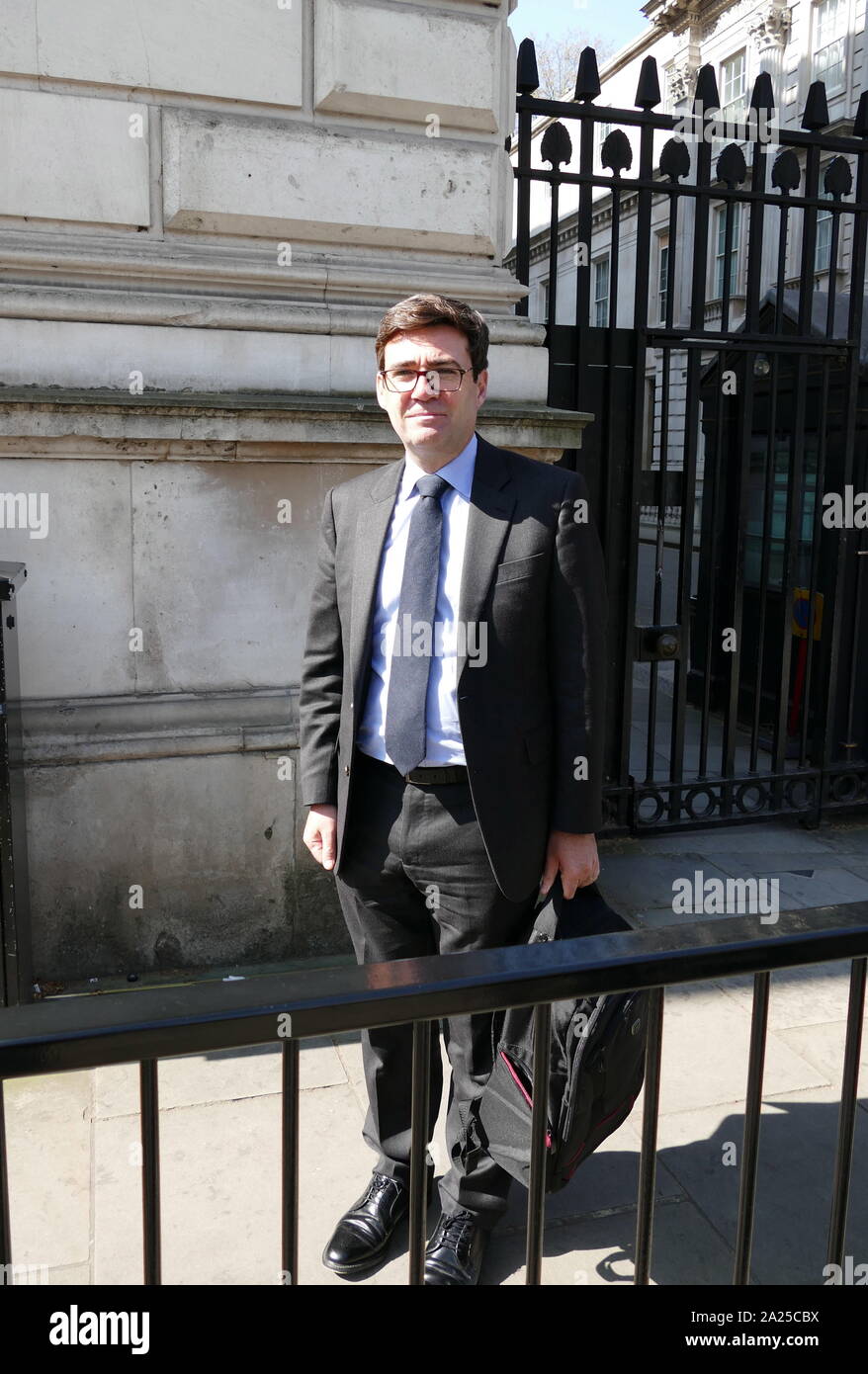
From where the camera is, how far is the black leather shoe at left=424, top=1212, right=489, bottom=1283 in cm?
266

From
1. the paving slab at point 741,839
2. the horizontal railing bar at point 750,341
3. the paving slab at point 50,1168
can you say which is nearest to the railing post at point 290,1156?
the paving slab at point 50,1168

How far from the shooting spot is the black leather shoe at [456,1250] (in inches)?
105

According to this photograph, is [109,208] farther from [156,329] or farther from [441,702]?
[441,702]

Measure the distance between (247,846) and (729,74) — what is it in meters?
23.9

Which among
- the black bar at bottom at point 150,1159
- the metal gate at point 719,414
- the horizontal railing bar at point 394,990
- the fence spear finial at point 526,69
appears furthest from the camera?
the metal gate at point 719,414

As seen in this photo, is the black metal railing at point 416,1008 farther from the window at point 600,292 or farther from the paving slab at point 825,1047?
the window at point 600,292

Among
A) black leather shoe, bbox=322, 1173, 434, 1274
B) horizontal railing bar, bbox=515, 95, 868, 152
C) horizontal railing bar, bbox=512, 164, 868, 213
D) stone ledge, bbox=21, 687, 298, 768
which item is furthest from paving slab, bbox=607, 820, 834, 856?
horizontal railing bar, bbox=515, 95, 868, 152

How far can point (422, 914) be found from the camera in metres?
2.83

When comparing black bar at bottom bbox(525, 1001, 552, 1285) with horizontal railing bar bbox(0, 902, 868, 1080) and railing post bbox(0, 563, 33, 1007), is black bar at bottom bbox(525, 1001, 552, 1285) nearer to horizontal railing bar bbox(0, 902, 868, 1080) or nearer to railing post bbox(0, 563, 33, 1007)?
horizontal railing bar bbox(0, 902, 868, 1080)

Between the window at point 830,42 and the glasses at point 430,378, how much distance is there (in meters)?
21.7

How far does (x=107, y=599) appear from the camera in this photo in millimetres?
4289

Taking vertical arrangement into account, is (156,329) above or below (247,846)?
above
